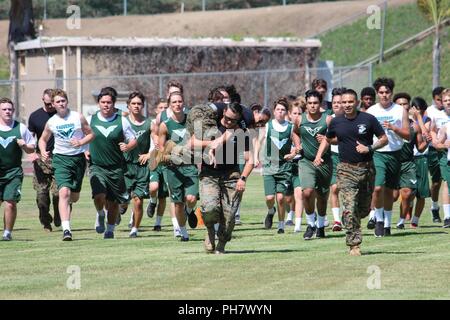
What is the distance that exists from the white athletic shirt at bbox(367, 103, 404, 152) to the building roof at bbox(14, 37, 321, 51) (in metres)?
25.2

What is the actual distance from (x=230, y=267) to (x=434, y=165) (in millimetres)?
7793

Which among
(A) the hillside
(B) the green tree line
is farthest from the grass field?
(B) the green tree line

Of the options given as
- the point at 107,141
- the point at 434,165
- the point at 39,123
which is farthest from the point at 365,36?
the point at 107,141

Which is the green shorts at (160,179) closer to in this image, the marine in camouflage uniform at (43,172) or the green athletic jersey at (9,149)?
the marine in camouflage uniform at (43,172)

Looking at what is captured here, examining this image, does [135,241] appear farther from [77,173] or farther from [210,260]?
[210,260]

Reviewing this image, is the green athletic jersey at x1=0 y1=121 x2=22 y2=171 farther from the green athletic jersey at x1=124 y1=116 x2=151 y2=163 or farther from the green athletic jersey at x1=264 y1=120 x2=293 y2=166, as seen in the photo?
the green athletic jersey at x1=264 y1=120 x2=293 y2=166

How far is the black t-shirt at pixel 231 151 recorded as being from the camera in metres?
14.4

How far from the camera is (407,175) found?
18.9m

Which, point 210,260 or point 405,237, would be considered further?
point 405,237

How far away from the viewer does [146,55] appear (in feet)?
143

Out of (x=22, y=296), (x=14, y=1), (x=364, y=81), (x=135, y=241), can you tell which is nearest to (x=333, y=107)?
(x=135, y=241)

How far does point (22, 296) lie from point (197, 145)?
369 cm

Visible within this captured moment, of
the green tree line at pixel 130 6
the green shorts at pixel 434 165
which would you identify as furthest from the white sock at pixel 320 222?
the green tree line at pixel 130 6

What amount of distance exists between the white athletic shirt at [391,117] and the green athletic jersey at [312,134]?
732 millimetres
